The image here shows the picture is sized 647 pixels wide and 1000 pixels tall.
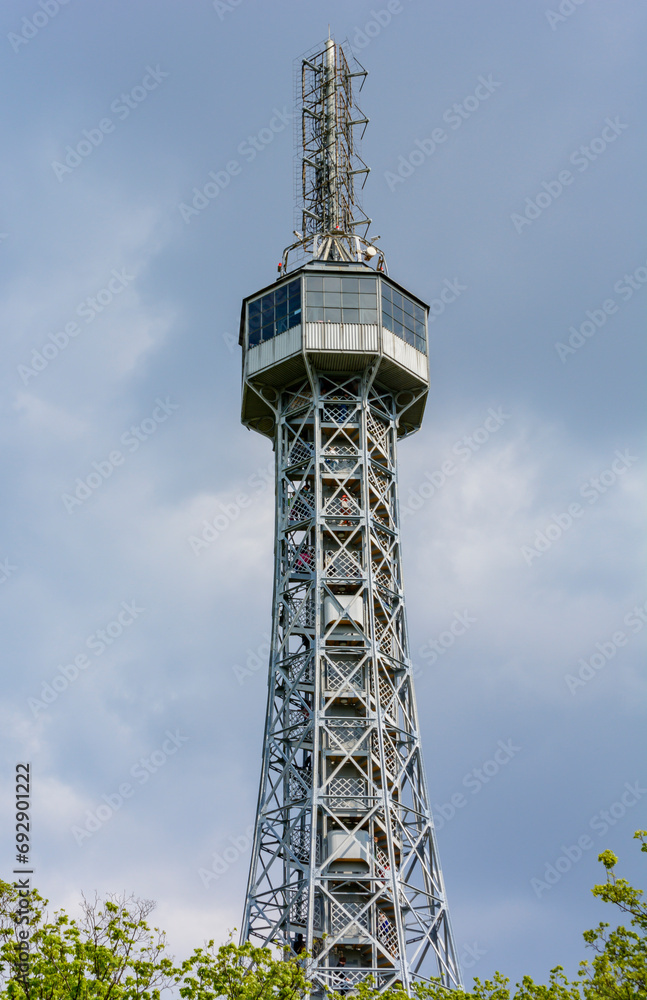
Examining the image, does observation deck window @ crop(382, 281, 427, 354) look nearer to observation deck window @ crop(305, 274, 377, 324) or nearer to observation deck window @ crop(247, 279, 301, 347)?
observation deck window @ crop(305, 274, 377, 324)

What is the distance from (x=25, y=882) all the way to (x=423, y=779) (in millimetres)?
27576

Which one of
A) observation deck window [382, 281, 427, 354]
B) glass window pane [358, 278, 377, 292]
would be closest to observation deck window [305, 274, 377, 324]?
glass window pane [358, 278, 377, 292]

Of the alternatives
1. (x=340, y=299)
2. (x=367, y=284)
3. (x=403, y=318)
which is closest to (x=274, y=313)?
(x=340, y=299)

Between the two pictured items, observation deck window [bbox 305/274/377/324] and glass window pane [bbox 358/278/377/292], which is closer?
observation deck window [bbox 305/274/377/324]

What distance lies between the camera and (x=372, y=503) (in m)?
63.6

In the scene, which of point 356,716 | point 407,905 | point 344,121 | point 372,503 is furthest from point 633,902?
point 344,121

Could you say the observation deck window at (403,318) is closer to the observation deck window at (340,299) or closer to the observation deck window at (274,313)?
the observation deck window at (340,299)

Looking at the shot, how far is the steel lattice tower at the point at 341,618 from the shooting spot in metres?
53.1

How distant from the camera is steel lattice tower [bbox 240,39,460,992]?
5306 cm

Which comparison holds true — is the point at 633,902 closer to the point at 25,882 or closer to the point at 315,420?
the point at 25,882

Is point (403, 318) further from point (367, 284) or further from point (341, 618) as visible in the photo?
point (341, 618)

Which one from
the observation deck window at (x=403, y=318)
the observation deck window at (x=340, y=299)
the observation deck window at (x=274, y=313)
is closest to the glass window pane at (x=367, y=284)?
the observation deck window at (x=340, y=299)

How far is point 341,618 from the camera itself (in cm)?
5834

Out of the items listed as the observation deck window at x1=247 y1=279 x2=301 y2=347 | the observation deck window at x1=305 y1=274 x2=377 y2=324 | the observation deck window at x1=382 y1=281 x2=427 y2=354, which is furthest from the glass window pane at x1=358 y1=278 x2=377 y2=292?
the observation deck window at x1=247 y1=279 x2=301 y2=347
